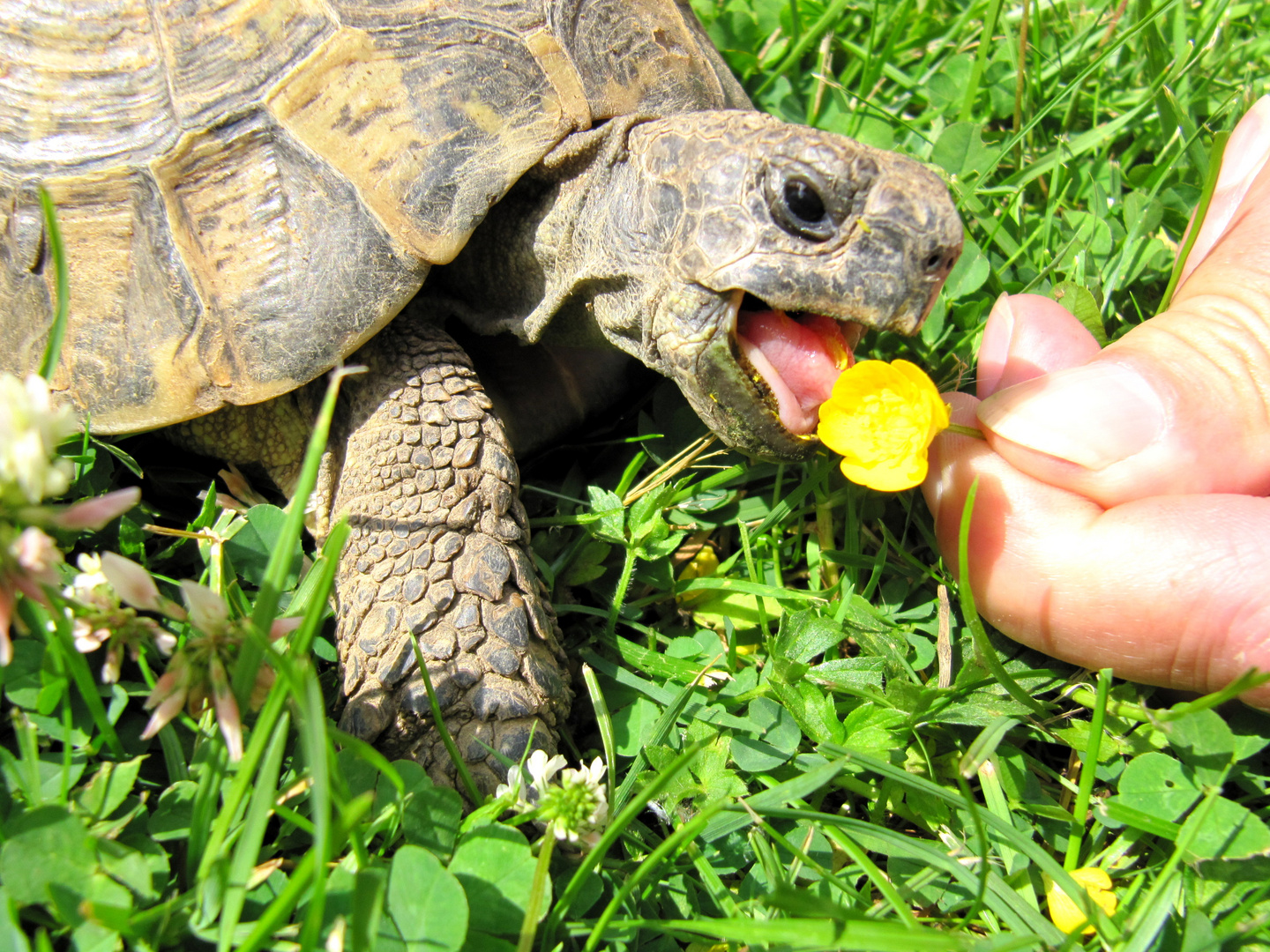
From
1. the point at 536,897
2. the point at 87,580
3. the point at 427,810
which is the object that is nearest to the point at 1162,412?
the point at 536,897

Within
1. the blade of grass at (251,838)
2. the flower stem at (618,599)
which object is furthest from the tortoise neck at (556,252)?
the blade of grass at (251,838)

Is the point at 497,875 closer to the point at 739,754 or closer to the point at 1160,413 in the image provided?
the point at 739,754

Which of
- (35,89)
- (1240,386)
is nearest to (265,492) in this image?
(35,89)

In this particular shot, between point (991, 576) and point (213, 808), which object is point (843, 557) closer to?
point (991, 576)

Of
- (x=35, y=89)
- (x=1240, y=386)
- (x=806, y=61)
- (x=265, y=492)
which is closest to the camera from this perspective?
(x=1240, y=386)

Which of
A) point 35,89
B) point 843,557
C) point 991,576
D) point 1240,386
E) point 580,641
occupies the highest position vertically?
point 35,89

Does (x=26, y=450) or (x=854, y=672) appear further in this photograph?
(x=854, y=672)

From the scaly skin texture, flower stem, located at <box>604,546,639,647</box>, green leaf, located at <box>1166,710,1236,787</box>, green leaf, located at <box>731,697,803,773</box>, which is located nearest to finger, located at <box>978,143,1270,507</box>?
green leaf, located at <box>1166,710,1236,787</box>
